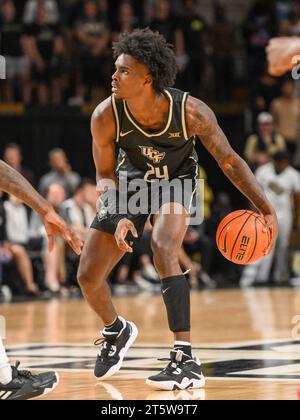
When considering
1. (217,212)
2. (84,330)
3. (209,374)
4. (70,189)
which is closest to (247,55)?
(217,212)

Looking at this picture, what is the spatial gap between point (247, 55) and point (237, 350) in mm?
11448

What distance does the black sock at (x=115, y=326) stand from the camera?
6.35 m

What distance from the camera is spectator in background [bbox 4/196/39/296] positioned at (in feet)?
45.7

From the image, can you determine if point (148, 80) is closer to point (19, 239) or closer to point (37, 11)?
point (19, 239)

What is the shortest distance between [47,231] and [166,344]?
3406 millimetres

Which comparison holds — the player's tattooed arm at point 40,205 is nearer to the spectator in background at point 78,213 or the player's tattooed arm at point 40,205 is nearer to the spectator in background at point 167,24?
the spectator in background at point 78,213

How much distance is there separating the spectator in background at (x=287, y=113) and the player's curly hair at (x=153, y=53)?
1105 centimetres

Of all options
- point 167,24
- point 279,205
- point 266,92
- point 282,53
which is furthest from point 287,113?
point 282,53

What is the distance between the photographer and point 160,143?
6.00 metres

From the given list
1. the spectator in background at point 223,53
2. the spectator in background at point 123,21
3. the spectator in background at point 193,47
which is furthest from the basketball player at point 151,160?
the spectator in background at point 223,53

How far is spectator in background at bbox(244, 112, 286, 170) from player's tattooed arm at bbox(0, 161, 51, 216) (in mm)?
11432

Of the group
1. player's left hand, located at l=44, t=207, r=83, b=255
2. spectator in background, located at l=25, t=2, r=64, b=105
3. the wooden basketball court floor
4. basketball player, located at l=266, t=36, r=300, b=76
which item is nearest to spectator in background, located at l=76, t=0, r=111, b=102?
spectator in background, located at l=25, t=2, r=64, b=105

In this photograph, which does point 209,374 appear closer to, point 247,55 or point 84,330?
point 84,330

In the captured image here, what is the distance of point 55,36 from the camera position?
16.5m
